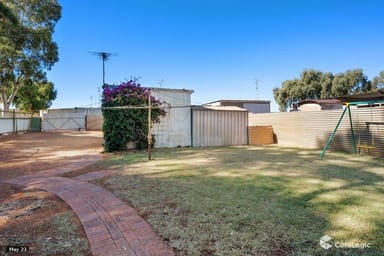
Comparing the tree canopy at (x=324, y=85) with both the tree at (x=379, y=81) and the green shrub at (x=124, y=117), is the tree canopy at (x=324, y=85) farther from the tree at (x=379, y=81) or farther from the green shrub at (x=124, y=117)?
the green shrub at (x=124, y=117)

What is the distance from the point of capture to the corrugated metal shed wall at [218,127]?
11.2 metres

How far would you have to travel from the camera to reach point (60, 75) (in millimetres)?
23594

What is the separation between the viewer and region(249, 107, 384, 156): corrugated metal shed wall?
795 centimetres

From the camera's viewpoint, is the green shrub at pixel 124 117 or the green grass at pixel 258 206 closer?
the green grass at pixel 258 206

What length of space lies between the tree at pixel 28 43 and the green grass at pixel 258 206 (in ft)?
45.5

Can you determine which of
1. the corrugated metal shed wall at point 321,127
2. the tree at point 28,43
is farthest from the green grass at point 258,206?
the tree at point 28,43

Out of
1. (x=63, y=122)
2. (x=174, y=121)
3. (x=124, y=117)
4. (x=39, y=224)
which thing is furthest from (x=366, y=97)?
(x=63, y=122)

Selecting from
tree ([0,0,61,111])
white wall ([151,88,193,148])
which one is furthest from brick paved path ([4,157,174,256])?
tree ([0,0,61,111])

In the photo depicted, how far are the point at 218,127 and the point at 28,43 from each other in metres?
14.0

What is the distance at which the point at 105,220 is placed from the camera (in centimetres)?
299

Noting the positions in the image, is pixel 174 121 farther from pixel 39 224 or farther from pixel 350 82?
pixel 350 82

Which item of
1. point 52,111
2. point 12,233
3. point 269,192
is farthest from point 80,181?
point 52,111

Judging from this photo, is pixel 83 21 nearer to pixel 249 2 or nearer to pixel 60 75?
pixel 249 2

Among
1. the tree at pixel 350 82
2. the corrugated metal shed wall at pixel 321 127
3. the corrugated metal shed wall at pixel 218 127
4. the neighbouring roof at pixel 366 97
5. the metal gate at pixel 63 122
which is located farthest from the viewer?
the tree at pixel 350 82
